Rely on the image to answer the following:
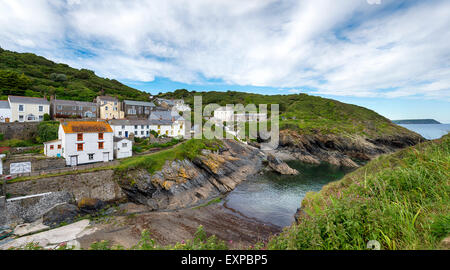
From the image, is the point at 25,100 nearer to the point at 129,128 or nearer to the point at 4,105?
the point at 4,105

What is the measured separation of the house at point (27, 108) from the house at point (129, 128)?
14737 millimetres

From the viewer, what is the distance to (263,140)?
237 ft

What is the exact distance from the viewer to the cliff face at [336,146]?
180 ft

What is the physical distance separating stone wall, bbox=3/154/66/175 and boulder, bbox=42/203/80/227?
22.3 feet

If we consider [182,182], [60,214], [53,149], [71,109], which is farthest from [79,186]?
[71,109]

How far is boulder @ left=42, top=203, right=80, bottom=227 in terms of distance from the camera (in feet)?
57.6

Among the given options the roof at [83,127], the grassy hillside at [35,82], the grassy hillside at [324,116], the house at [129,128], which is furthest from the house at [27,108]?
the grassy hillside at [324,116]

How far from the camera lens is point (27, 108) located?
35.4 m

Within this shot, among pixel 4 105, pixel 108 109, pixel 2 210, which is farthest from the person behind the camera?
pixel 108 109

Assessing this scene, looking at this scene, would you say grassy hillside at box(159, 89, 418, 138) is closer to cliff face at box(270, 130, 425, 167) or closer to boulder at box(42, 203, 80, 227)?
cliff face at box(270, 130, 425, 167)

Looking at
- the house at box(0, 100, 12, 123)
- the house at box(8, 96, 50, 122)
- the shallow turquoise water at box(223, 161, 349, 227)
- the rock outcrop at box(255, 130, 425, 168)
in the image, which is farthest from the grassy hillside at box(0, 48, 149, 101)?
the rock outcrop at box(255, 130, 425, 168)

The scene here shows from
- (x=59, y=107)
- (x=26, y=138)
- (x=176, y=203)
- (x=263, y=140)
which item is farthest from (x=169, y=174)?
(x=263, y=140)

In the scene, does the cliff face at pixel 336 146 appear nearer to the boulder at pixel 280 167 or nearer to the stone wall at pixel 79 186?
the boulder at pixel 280 167

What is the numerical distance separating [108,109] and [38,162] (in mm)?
31274
